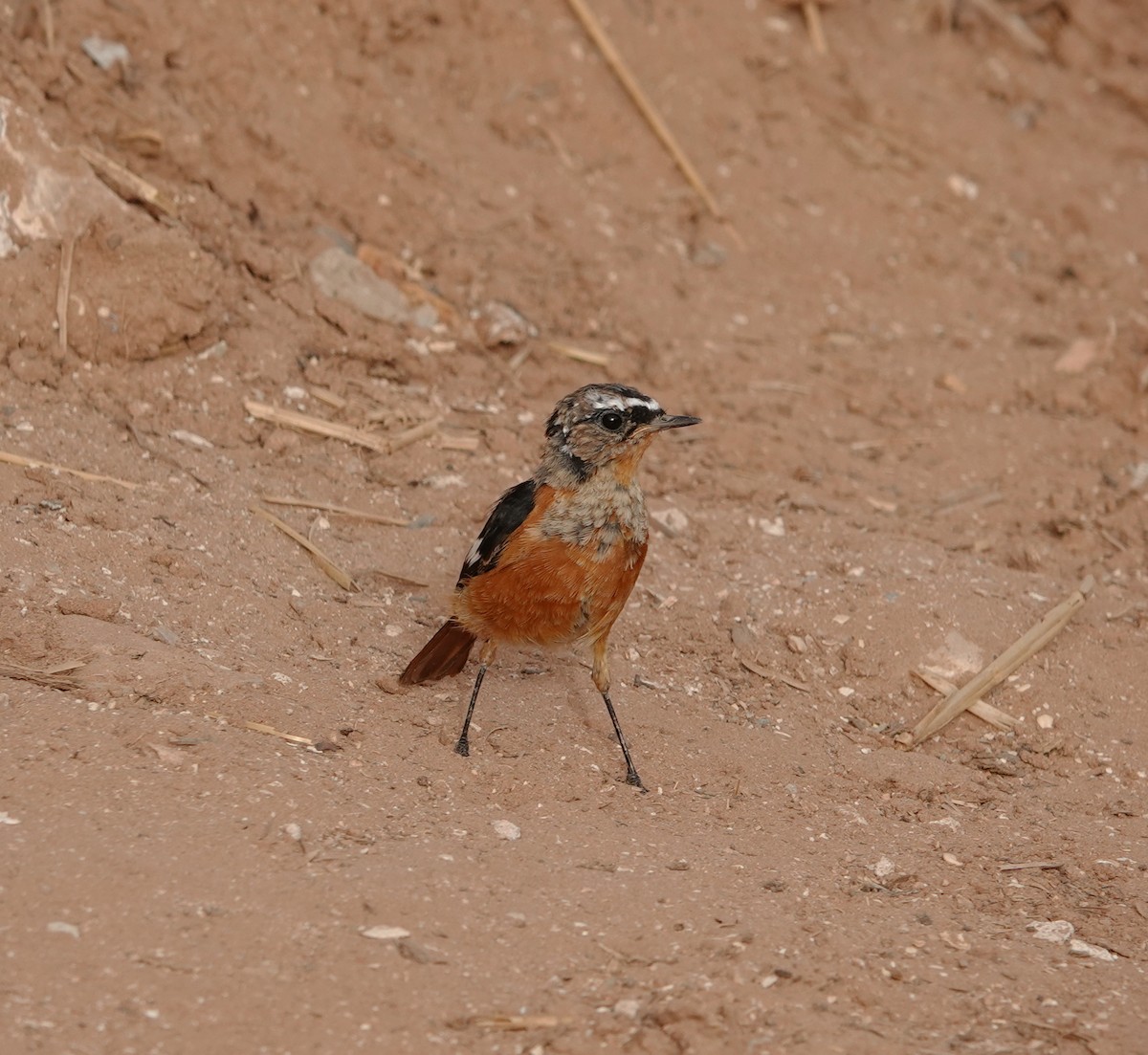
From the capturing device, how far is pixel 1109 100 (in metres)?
12.0

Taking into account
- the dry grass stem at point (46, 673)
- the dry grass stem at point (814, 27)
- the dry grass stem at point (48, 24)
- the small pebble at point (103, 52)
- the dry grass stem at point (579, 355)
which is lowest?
the dry grass stem at point (579, 355)

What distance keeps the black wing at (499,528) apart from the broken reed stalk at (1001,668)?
204 centimetres

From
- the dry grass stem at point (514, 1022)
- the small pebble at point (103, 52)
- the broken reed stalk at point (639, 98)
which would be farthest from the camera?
the broken reed stalk at point (639, 98)

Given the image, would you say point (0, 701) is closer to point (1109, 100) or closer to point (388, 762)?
point (388, 762)

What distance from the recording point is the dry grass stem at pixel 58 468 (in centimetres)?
649

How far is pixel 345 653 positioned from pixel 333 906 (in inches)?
71.1

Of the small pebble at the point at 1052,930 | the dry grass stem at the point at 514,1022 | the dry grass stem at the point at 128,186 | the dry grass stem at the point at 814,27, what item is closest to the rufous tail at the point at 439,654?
the dry grass stem at the point at 514,1022

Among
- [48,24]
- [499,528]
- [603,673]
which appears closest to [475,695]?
[603,673]

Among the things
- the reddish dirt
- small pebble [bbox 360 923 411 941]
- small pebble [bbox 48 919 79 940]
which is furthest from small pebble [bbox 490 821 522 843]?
small pebble [bbox 48 919 79 940]

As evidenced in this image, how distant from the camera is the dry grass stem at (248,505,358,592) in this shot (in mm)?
6695

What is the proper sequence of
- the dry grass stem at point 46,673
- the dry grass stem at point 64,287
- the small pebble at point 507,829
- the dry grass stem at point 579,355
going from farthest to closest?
the dry grass stem at point 579,355, the dry grass stem at point 64,287, the dry grass stem at point 46,673, the small pebble at point 507,829

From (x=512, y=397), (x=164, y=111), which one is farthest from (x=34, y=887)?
(x=164, y=111)

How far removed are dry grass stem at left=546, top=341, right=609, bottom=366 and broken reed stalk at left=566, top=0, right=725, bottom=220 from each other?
2.06m

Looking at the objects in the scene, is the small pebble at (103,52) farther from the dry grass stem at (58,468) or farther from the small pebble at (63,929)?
the small pebble at (63,929)
